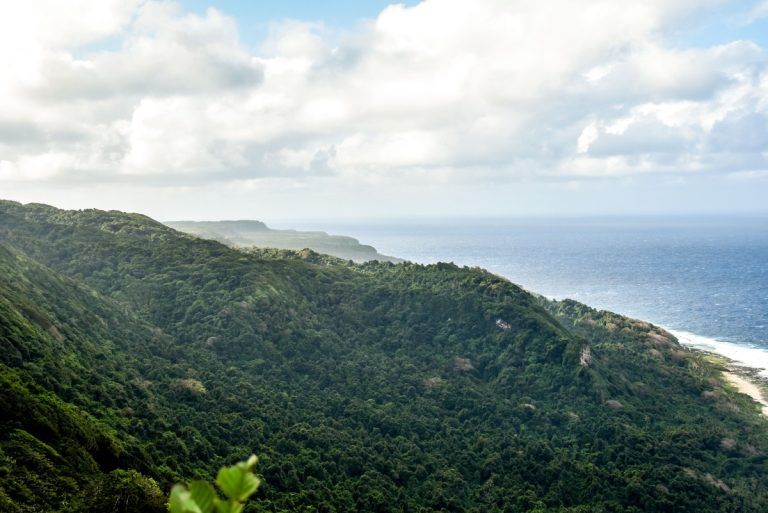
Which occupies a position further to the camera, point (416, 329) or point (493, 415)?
point (416, 329)

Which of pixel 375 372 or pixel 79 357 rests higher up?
pixel 79 357

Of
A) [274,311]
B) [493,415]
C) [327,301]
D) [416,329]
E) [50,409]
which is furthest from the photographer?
[327,301]

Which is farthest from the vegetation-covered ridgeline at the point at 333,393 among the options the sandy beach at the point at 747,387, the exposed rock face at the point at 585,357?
the sandy beach at the point at 747,387

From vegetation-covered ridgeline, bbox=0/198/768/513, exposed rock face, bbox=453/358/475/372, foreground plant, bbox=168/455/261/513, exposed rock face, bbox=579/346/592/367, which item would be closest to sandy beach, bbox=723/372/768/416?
vegetation-covered ridgeline, bbox=0/198/768/513

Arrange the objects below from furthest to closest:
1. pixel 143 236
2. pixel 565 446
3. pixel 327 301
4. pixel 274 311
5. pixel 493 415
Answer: pixel 143 236 → pixel 327 301 → pixel 274 311 → pixel 493 415 → pixel 565 446

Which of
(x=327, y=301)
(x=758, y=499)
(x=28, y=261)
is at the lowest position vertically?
(x=758, y=499)

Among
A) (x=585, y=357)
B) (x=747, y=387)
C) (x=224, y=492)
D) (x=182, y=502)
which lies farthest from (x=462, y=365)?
(x=182, y=502)

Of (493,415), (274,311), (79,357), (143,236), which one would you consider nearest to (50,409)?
(79,357)

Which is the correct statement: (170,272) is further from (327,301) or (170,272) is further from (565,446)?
(565,446)

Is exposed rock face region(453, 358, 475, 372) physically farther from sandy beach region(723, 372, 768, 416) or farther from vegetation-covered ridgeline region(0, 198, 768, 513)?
sandy beach region(723, 372, 768, 416)
